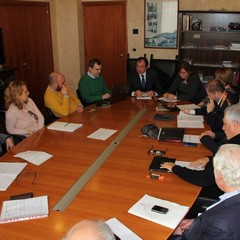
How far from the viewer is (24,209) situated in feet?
6.58

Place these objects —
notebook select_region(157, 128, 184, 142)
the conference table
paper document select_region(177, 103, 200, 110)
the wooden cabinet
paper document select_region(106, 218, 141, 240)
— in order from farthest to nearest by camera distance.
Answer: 1. the wooden cabinet
2. paper document select_region(177, 103, 200, 110)
3. notebook select_region(157, 128, 184, 142)
4. the conference table
5. paper document select_region(106, 218, 141, 240)

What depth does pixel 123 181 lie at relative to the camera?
7.70ft

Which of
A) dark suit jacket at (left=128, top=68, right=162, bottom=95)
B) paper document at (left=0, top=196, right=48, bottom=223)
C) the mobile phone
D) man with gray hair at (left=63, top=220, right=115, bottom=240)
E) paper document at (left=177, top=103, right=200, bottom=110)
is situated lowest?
the mobile phone

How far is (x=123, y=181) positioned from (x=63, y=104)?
184cm

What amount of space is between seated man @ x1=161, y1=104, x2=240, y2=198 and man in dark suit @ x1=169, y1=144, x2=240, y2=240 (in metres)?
0.46

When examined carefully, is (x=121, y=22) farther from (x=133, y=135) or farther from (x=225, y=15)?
(x=133, y=135)

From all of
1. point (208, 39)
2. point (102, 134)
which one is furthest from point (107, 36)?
point (102, 134)

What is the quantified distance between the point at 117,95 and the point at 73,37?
3.01 m

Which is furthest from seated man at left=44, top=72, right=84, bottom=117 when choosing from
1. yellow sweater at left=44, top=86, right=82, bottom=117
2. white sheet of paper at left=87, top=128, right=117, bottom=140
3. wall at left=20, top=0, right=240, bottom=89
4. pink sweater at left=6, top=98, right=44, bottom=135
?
wall at left=20, top=0, right=240, bottom=89

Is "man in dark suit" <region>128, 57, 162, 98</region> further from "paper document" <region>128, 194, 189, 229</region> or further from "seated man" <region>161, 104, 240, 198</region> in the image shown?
"paper document" <region>128, 194, 189, 229</region>

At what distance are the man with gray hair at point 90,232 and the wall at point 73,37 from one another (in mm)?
5805

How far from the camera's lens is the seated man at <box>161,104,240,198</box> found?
228cm

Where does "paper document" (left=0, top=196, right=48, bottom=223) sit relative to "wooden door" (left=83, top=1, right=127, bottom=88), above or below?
below

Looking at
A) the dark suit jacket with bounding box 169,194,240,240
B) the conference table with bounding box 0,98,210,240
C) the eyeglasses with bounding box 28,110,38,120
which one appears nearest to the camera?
the dark suit jacket with bounding box 169,194,240,240
